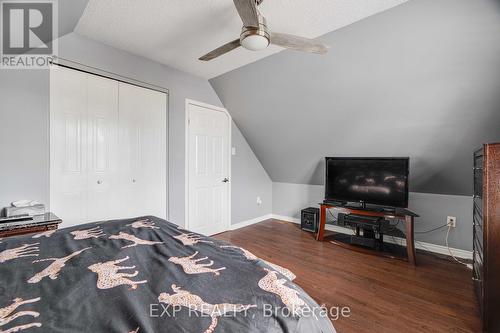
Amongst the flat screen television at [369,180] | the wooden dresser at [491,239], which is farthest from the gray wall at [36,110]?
the wooden dresser at [491,239]

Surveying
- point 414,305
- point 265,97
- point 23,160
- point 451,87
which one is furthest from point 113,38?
point 414,305

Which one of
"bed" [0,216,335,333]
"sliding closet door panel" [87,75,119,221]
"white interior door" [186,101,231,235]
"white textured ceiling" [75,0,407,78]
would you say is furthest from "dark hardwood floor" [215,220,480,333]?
"white textured ceiling" [75,0,407,78]

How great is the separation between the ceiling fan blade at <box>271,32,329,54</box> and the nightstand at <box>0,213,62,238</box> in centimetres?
232

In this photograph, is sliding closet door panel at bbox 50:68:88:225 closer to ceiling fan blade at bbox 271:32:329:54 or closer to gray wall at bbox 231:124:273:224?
ceiling fan blade at bbox 271:32:329:54

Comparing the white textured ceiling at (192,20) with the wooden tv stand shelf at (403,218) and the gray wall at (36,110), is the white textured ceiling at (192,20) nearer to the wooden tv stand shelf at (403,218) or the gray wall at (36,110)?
the gray wall at (36,110)

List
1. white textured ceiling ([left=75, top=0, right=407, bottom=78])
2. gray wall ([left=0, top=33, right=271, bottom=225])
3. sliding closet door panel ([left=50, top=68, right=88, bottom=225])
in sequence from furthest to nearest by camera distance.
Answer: sliding closet door panel ([left=50, top=68, right=88, bottom=225])
gray wall ([left=0, top=33, right=271, bottom=225])
white textured ceiling ([left=75, top=0, right=407, bottom=78])

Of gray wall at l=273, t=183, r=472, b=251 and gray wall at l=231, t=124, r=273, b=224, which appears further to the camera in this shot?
gray wall at l=231, t=124, r=273, b=224

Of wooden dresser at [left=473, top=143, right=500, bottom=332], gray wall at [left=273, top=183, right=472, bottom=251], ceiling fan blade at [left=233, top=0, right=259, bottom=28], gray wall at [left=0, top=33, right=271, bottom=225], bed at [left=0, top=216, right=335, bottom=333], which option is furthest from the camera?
gray wall at [left=273, top=183, right=472, bottom=251]

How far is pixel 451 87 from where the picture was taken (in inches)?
86.3

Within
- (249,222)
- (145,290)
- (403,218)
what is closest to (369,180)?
(403,218)

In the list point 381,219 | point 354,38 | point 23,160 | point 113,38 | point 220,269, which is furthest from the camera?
point 381,219

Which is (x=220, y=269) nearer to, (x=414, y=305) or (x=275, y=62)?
(x=414, y=305)

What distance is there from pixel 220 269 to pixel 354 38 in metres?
2.37

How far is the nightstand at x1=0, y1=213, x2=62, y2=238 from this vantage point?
1.80m
